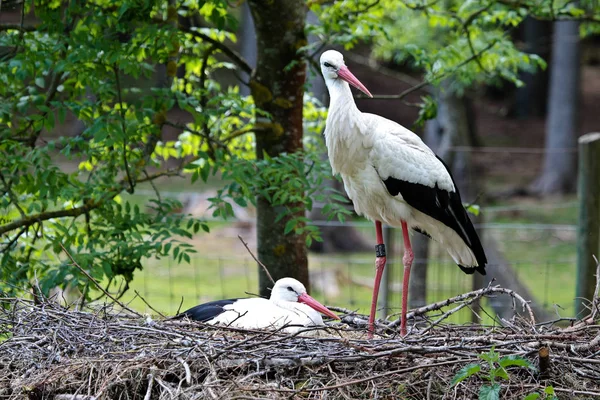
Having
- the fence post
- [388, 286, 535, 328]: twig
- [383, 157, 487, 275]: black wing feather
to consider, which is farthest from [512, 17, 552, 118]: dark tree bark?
[388, 286, 535, 328]: twig

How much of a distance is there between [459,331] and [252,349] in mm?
1166

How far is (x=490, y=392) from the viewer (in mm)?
3828

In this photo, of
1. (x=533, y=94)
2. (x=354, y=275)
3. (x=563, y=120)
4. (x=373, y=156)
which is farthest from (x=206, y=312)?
(x=533, y=94)

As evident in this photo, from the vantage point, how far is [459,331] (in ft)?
15.2

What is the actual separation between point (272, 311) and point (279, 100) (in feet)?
5.44

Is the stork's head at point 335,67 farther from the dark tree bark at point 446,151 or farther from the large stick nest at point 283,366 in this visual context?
the dark tree bark at point 446,151

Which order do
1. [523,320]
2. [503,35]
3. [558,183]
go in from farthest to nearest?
[558,183]
[503,35]
[523,320]

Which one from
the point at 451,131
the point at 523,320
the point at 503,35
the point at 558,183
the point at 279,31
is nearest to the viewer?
the point at 523,320

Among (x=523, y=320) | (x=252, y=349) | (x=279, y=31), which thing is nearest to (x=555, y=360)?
(x=523, y=320)

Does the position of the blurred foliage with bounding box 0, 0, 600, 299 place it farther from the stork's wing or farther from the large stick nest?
the large stick nest

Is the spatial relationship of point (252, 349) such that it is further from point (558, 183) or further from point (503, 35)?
point (558, 183)

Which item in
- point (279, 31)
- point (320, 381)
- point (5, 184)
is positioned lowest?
point (320, 381)

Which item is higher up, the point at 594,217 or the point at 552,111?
the point at 552,111

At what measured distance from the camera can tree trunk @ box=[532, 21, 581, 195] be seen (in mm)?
17297
